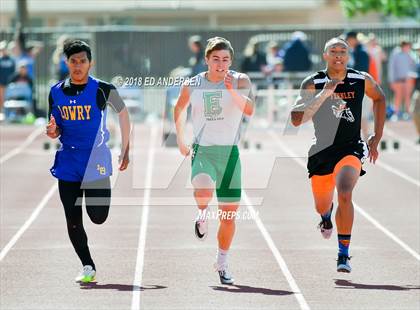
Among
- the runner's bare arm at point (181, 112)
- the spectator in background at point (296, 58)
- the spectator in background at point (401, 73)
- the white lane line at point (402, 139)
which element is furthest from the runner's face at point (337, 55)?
the spectator in background at point (401, 73)

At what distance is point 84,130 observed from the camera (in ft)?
32.1

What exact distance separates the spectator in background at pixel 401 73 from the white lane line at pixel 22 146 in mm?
8229

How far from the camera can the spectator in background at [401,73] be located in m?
30.5

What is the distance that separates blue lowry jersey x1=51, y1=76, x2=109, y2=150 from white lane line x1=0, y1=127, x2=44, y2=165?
1303 cm

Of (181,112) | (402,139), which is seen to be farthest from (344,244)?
(402,139)

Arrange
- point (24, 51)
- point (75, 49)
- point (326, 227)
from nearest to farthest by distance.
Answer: point (75, 49), point (326, 227), point (24, 51)

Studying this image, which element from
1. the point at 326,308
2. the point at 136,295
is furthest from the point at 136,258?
the point at 326,308

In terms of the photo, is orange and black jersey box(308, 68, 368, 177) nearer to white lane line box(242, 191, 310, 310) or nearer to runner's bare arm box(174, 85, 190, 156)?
runner's bare arm box(174, 85, 190, 156)

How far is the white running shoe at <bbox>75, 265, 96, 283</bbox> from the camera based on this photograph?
11219mm

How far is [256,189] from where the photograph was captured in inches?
734

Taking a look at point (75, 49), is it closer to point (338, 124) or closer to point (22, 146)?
point (338, 124)

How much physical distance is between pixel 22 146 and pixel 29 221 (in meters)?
10.00

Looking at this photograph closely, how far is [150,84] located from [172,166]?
39.5 ft

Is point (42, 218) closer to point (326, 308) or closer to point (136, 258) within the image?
point (136, 258)
